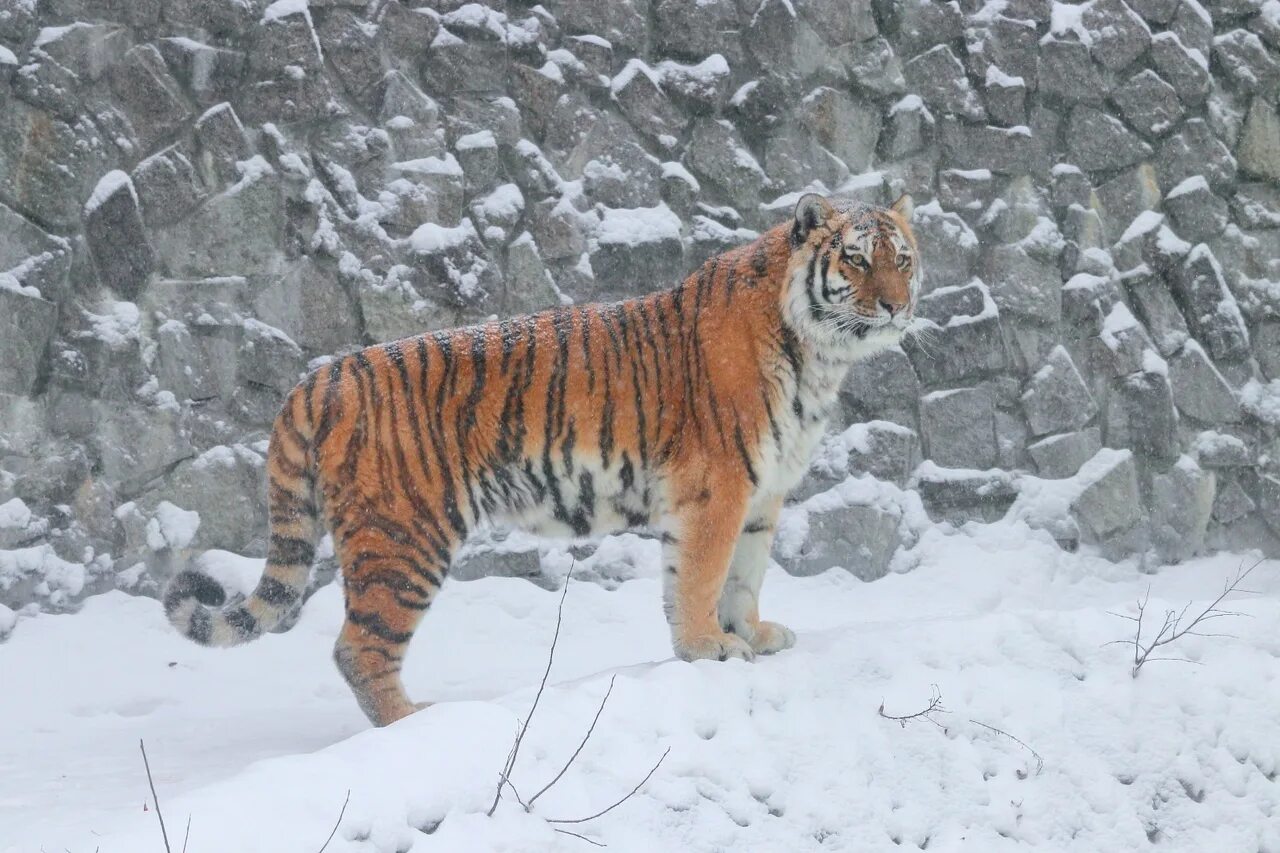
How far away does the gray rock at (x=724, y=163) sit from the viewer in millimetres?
6570

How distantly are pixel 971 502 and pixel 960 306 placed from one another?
40.2 inches

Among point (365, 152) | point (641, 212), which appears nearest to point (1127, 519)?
point (641, 212)

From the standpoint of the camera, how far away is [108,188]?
561 centimetres

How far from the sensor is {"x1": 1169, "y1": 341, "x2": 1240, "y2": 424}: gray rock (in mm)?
7047

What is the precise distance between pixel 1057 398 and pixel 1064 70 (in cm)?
178

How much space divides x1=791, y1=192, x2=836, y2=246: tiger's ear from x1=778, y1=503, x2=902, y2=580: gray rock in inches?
98.2

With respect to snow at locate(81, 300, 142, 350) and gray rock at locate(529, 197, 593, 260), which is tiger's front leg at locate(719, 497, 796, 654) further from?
snow at locate(81, 300, 142, 350)

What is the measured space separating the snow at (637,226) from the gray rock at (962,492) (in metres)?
1.80

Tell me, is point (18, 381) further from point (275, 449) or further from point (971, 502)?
point (971, 502)

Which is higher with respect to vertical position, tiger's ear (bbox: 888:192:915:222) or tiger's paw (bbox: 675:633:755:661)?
tiger's ear (bbox: 888:192:915:222)

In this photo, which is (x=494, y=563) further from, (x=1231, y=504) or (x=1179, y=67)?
(x=1179, y=67)

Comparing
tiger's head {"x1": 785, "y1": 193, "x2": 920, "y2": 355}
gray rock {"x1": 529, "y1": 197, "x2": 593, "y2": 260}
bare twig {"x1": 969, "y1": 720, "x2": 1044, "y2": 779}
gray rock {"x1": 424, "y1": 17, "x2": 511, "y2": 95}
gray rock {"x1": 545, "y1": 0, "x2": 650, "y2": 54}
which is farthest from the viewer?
gray rock {"x1": 545, "y1": 0, "x2": 650, "y2": 54}

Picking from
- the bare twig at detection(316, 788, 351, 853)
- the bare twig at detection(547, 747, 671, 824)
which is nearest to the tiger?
the bare twig at detection(547, 747, 671, 824)

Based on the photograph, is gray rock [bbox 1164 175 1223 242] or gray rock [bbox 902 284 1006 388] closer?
gray rock [bbox 902 284 1006 388]
